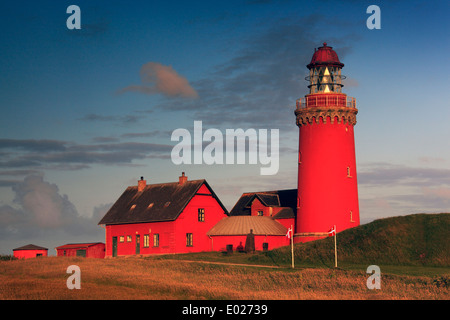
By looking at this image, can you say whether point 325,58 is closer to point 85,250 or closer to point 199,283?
point 199,283

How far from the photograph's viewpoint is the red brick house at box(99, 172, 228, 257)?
213ft

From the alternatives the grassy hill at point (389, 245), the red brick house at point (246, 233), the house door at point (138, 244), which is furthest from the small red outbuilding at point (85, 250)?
the grassy hill at point (389, 245)

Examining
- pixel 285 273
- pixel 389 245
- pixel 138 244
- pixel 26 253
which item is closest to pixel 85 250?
pixel 26 253

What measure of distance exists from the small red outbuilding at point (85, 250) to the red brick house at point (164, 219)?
3.51 meters

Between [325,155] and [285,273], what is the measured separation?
19.9 metres

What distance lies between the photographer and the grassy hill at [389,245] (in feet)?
159

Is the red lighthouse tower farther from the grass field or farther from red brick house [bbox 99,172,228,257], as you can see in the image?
red brick house [bbox 99,172,228,257]

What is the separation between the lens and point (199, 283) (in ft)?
122

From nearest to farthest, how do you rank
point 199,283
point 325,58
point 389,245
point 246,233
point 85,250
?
point 199,283, point 389,245, point 325,58, point 246,233, point 85,250

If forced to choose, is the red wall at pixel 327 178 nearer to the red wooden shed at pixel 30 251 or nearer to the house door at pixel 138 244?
the house door at pixel 138 244

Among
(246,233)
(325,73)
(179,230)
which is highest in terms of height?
(325,73)

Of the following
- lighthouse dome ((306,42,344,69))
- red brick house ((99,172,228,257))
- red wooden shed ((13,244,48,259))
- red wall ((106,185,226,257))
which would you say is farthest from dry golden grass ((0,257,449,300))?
red wooden shed ((13,244,48,259))
